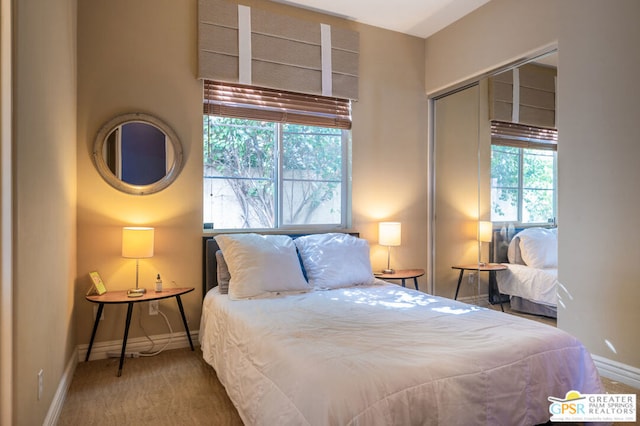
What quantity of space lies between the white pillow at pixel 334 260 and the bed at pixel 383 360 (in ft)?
0.94

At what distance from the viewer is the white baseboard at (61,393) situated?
2.04 meters

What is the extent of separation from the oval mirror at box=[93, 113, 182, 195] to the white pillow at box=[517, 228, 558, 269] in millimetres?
2870

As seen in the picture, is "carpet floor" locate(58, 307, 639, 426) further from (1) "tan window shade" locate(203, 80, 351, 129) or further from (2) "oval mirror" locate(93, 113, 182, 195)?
(1) "tan window shade" locate(203, 80, 351, 129)

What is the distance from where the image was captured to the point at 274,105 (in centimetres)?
363

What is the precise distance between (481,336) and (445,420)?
53 cm

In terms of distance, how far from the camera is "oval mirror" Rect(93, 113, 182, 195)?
305 centimetres

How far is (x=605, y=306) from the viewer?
273 centimetres

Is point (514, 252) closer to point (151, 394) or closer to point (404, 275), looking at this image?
point (404, 275)

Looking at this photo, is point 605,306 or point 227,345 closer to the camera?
point 227,345

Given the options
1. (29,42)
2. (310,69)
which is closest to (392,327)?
(29,42)

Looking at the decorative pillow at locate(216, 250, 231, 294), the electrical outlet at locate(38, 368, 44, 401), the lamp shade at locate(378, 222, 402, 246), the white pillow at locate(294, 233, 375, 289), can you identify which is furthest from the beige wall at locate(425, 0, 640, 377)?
the electrical outlet at locate(38, 368, 44, 401)

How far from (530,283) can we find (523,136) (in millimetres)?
1191

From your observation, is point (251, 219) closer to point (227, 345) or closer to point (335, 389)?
point (227, 345)

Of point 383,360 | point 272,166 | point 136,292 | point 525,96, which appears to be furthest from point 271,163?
point 383,360
